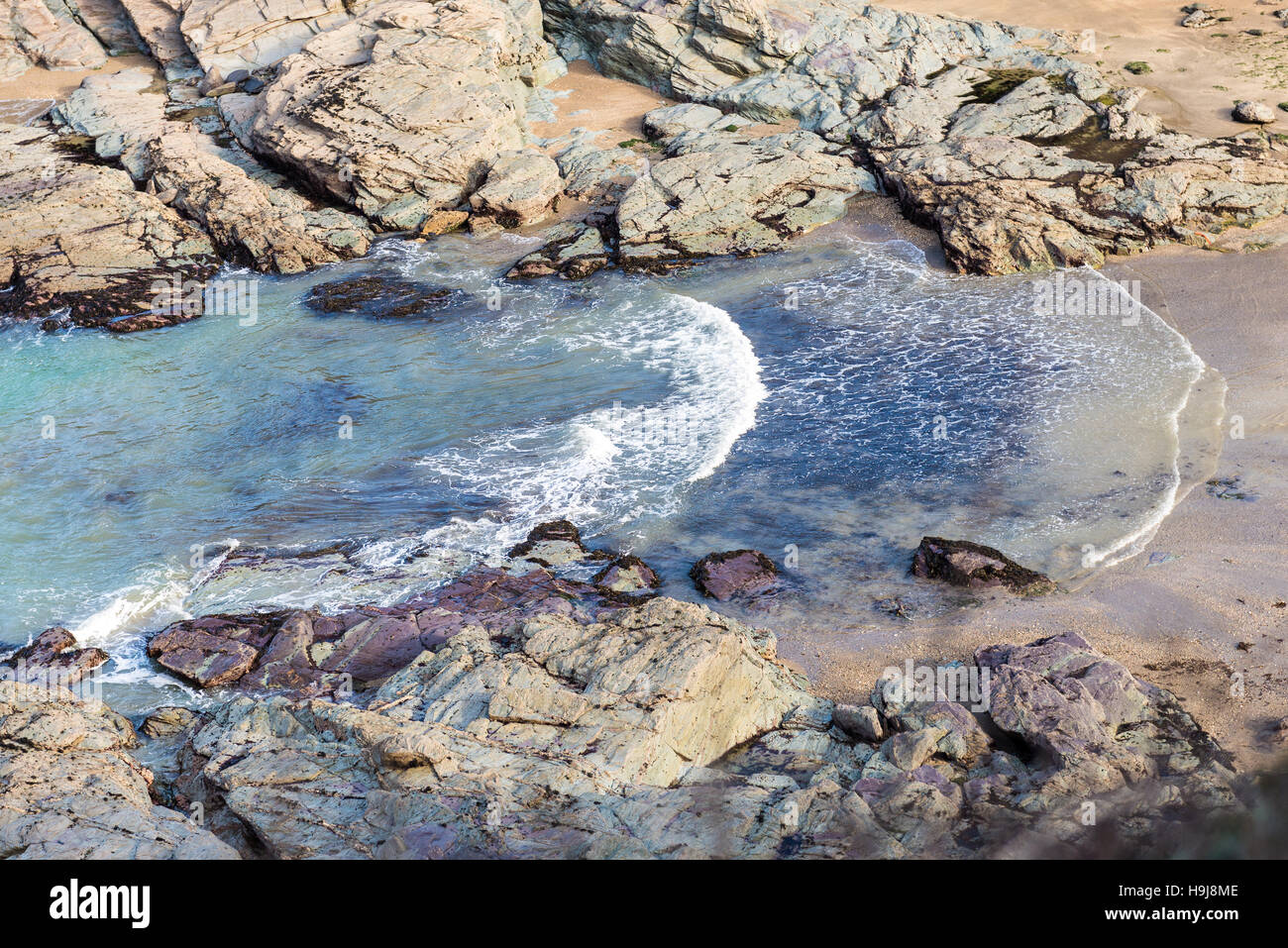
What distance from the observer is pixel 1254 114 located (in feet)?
76.5

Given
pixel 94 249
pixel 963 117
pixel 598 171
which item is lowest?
pixel 94 249

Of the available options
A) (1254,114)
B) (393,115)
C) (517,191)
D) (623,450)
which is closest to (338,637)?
(623,450)

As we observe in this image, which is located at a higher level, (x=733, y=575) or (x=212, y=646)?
(x=733, y=575)

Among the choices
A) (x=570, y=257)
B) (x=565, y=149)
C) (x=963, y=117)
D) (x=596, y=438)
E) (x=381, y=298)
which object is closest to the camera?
(x=596, y=438)

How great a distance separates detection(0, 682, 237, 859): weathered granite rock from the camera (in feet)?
20.8

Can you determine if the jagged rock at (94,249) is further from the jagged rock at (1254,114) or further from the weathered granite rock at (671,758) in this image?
the jagged rock at (1254,114)

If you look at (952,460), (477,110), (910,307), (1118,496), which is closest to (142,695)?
(952,460)

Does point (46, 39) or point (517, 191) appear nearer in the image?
point (517, 191)

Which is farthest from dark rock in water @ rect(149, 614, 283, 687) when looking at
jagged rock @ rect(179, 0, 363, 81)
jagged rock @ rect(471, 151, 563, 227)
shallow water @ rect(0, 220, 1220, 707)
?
jagged rock @ rect(179, 0, 363, 81)

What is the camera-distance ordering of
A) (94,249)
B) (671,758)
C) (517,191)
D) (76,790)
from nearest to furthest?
(76,790) < (671,758) < (94,249) < (517,191)

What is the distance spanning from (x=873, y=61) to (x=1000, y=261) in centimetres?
1049

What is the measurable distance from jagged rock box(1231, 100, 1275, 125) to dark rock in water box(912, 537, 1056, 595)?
18.5 meters

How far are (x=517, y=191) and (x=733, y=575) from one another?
15120mm

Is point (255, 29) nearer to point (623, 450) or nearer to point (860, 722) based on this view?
point (623, 450)
